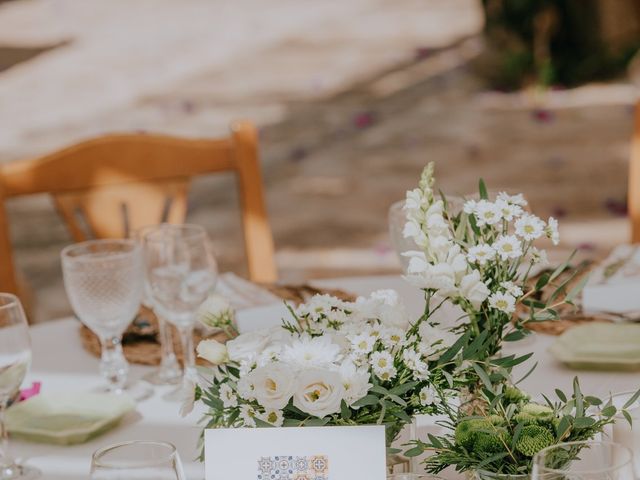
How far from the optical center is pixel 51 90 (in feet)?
22.9

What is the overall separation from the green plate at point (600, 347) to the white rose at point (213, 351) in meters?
0.56

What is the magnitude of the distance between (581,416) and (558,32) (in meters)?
6.25

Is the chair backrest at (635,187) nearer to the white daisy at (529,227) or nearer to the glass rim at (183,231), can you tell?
the glass rim at (183,231)

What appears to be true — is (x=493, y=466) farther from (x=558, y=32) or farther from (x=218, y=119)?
A: (x=558, y=32)

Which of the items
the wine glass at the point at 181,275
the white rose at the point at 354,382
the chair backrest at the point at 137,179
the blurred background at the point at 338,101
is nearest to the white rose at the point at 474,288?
the white rose at the point at 354,382

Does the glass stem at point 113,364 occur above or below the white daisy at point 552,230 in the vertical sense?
below

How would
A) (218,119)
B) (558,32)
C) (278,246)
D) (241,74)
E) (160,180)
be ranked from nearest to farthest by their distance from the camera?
(160,180) → (278,246) → (218,119) → (558,32) → (241,74)

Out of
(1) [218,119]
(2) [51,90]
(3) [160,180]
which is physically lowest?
(3) [160,180]

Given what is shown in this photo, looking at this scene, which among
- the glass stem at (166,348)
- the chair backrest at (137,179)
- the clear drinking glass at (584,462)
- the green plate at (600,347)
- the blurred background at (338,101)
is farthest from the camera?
the blurred background at (338,101)

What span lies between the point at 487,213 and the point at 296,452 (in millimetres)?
258

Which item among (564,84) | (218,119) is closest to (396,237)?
(218,119)

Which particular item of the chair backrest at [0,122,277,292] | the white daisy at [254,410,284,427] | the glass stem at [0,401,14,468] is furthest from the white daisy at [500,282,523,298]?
the chair backrest at [0,122,277,292]

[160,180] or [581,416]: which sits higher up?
[160,180]

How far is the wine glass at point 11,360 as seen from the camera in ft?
3.52
